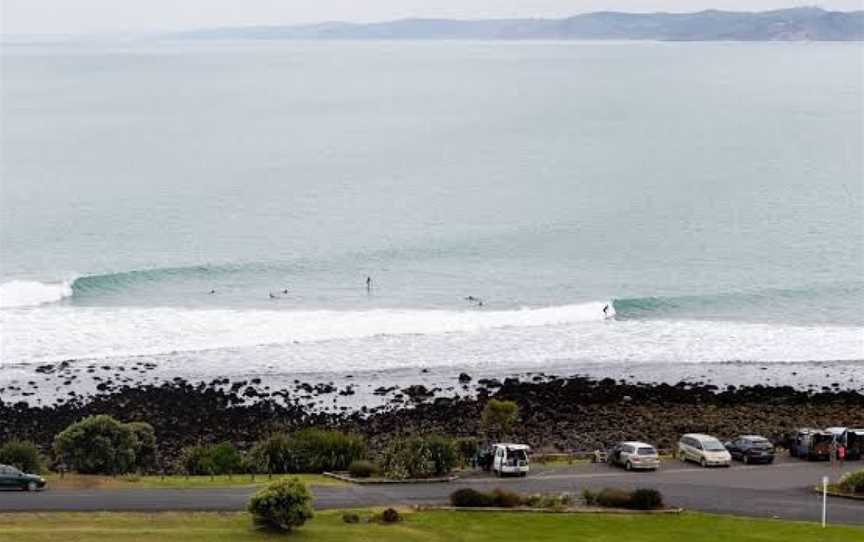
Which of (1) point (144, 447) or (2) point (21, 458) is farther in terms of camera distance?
(1) point (144, 447)

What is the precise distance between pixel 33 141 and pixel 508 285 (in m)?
98.5

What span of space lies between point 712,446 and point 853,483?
215 inches

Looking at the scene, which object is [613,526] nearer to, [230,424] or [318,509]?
[318,509]

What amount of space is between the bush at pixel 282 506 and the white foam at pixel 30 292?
49867 millimetres

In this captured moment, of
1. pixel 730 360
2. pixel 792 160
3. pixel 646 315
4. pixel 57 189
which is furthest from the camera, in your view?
pixel 792 160

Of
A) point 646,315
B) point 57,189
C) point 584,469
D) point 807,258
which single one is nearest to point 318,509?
point 584,469

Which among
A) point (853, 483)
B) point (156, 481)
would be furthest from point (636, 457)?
point (156, 481)

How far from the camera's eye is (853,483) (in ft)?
124

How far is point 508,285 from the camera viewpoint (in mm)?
84750

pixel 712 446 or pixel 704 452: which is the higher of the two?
pixel 712 446

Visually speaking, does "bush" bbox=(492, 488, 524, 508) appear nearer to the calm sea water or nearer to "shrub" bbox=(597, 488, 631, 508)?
"shrub" bbox=(597, 488, 631, 508)

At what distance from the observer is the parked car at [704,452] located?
4188cm

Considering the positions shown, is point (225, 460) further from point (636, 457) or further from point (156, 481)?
point (636, 457)

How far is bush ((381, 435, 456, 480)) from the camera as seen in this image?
39344 mm
